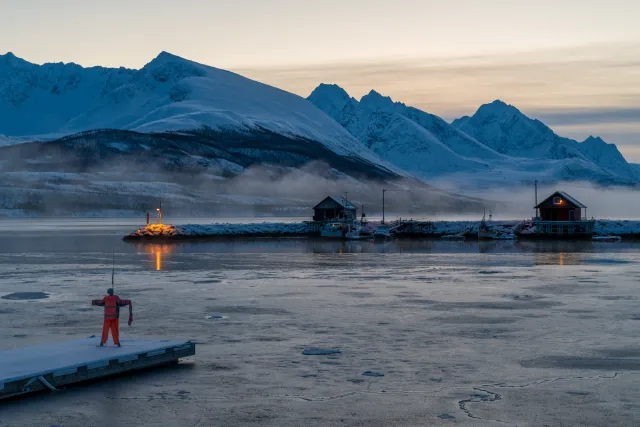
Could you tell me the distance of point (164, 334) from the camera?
1334 inches

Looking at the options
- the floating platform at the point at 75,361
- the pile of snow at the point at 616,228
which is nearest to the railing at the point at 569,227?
the pile of snow at the point at 616,228

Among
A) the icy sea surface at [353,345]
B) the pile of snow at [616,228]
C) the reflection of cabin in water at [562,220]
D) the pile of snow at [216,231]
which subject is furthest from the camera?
the pile of snow at [616,228]

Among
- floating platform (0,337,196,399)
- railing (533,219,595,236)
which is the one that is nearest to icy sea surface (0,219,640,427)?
floating platform (0,337,196,399)

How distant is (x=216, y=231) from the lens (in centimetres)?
15000

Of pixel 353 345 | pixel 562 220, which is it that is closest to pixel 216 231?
pixel 562 220

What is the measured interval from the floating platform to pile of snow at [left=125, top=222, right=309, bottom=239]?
109948 millimetres

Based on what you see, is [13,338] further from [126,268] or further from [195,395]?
[126,268]

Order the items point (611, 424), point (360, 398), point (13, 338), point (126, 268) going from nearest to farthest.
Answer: point (611, 424), point (360, 398), point (13, 338), point (126, 268)

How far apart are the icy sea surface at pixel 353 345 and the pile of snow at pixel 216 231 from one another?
259 ft

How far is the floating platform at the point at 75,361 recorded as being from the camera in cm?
2403

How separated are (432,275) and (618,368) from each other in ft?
111

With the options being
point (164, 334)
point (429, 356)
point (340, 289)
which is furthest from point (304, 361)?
point (340, 289)

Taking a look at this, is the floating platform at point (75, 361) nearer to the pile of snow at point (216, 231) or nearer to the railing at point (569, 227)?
the pile of snow at point (216, 231)

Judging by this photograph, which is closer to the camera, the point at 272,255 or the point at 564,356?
the point at 564,356
